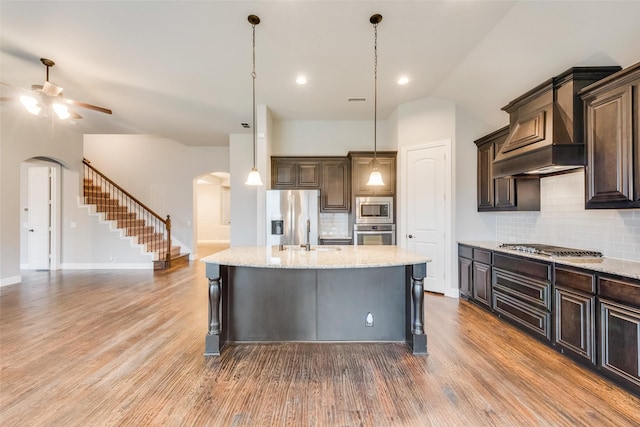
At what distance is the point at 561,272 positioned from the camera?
2635 millimetres

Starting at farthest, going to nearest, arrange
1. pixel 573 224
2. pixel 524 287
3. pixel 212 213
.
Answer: pixel 212 213 < pixel 573 224 < pixel 524 287

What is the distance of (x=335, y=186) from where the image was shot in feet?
17.6

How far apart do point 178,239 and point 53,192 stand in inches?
113

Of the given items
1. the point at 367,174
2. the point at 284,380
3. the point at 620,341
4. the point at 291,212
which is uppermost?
the point at 367,174

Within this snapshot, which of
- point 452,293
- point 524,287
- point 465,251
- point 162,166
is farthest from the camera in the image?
point 162,166

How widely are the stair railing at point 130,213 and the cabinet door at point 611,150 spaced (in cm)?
755

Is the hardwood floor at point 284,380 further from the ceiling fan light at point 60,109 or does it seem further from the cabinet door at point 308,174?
the cabinet door at point 308,174

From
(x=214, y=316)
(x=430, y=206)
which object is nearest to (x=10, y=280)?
(x=214, y=316)

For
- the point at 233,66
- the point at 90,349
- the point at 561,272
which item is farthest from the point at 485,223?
the point at 90,349

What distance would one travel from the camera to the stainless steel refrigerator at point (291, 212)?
15.9ft

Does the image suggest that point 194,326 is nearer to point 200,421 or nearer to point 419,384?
point 200,421

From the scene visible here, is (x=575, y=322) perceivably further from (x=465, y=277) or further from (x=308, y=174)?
(x=308, y=174)

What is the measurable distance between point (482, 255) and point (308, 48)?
3469 millimetres

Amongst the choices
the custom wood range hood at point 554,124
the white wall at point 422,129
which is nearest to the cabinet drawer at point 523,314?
the white wall at point 422,129
